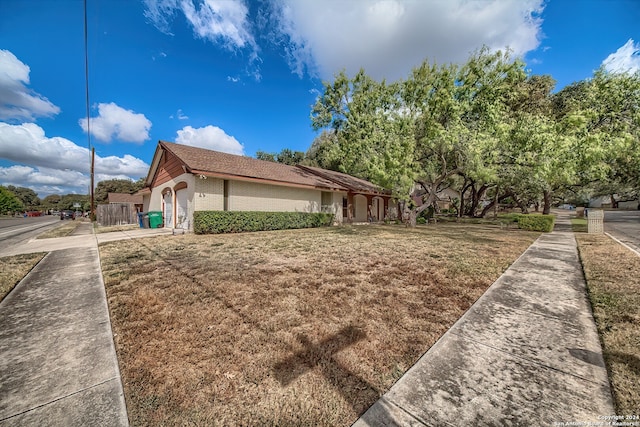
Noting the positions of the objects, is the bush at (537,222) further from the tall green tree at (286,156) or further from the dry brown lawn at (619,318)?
the tall green tree at (286,156)

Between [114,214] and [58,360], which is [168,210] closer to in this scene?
[114,214]

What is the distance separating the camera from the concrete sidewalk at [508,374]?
172 centimetres

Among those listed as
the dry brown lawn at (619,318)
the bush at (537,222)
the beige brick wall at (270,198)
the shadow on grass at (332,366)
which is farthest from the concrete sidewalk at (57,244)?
the bush at (537,222)

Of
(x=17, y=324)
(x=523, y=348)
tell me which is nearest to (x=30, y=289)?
(x=17, y=324)

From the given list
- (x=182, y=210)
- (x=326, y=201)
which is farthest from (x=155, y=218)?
(x=326, y=201)

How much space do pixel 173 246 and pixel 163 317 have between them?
6036 mm

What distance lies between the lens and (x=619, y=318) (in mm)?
3109

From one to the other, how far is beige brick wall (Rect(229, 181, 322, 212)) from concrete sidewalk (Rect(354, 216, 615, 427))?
12.5 m

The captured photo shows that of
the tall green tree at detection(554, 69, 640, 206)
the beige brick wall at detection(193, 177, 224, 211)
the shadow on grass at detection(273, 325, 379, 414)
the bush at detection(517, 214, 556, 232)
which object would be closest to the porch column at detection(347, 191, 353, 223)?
the beige brick wall at detection(193, 177, 224, 211)

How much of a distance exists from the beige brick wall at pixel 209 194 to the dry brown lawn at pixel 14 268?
19.0ft

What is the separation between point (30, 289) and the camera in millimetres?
4332

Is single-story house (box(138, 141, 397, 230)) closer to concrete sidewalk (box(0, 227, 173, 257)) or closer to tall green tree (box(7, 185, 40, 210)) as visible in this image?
concrete sidewalk (box(0, 227, 173, 257))

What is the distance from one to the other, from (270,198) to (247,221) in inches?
109

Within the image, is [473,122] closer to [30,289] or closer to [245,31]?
[245,31]
